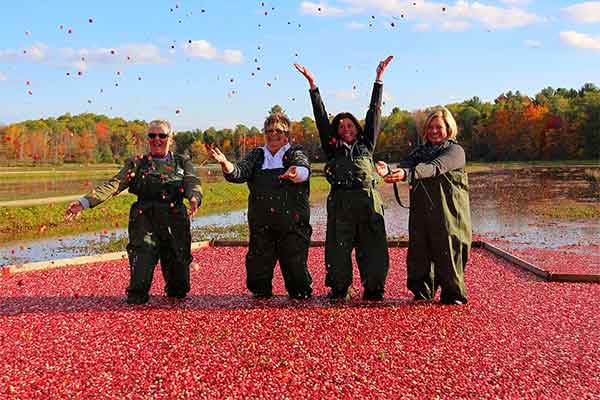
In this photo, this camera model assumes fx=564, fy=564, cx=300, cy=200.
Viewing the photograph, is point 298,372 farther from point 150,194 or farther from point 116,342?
point 150,194

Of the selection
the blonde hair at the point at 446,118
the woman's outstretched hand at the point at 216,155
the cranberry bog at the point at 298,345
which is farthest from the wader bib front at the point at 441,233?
the woman's outstretched hand at the point at 216,155

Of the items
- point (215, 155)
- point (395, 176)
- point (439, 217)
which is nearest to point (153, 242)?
point (215, 155)

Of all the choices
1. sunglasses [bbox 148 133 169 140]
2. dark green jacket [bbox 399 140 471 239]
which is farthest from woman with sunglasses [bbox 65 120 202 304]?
dark green jacket [bbox 399 140 471 239]

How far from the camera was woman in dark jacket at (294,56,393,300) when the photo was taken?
664cm

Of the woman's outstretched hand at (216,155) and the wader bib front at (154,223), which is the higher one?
the woman's outstretched hand at (216,155)

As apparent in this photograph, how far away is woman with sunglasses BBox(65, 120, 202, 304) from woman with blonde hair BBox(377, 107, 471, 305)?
2654mm

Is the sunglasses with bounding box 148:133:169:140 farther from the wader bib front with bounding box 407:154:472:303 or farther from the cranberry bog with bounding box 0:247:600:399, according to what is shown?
the wader bib front with bounding box 407:154:472:303

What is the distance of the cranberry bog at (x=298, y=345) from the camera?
14.8 feet

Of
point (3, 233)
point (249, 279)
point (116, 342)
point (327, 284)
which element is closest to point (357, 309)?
point (327, 284)

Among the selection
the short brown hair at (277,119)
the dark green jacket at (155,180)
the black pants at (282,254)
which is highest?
the short brown hair at (277,119)

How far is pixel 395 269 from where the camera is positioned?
9.52 m

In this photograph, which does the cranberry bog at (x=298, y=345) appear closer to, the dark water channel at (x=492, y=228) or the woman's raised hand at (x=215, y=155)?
the woman's raised hand at (x=215, y=155)

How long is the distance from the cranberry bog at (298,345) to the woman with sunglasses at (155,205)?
0.50m

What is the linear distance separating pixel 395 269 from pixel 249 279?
3331 millimetres
